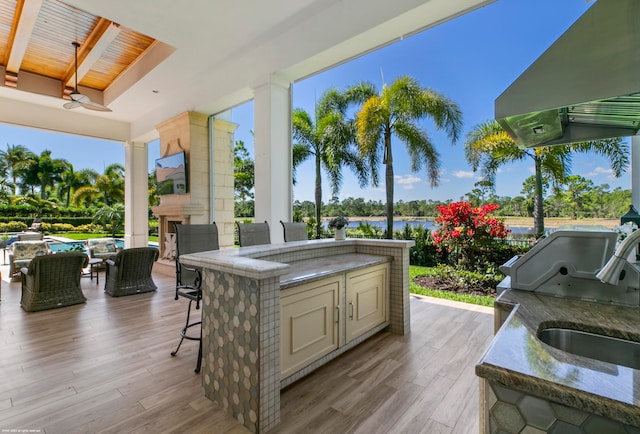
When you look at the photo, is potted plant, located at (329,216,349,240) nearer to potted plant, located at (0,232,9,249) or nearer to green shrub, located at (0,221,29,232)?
potted plant, located at (0,232,9,249)

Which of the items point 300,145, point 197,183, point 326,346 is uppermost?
point 300,145

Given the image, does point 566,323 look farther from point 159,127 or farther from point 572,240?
point 159,127

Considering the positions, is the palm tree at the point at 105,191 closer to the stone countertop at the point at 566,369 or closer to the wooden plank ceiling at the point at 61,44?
the wooden plank ceiling at the point at 61,44

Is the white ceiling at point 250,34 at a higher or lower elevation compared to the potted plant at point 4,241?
higher

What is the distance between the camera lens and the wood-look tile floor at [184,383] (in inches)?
72.7

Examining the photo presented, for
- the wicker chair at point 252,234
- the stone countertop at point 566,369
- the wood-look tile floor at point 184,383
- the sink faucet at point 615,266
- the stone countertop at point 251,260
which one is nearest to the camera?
the stone countertop at point 566,369

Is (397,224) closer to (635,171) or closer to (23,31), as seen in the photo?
(635,171)

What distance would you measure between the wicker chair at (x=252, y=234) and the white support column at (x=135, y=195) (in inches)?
253

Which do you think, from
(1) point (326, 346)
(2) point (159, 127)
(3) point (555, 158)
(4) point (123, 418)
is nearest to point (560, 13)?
(3) point (555, 158)

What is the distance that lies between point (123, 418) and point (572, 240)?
268cm

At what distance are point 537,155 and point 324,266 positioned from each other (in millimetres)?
3617

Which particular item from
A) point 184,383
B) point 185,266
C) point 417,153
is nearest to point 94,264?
point 185,266

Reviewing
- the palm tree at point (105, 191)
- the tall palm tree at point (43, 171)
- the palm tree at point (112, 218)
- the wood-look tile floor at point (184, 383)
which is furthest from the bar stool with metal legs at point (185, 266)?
the tall palm tree at point (43, 171)

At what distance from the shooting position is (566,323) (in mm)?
1061
